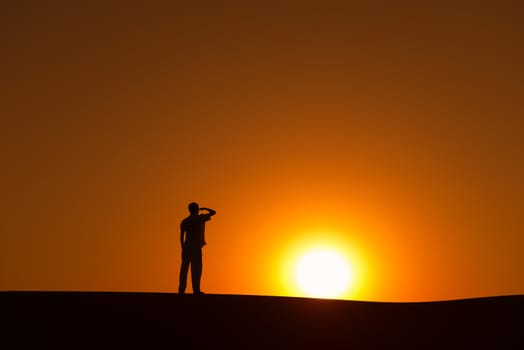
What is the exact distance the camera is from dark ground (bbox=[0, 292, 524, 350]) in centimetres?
1889

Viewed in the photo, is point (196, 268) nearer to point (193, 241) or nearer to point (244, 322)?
point (193, 241)

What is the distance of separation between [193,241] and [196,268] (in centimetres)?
58

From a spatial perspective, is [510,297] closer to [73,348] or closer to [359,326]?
[359,326]

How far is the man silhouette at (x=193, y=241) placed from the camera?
2286 cm

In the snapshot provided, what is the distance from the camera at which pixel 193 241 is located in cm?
2289

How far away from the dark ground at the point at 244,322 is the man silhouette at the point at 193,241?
185cm

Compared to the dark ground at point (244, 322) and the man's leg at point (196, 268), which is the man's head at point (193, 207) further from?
the dark ground at point (244, 322)

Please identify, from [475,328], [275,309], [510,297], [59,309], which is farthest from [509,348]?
[59,309]

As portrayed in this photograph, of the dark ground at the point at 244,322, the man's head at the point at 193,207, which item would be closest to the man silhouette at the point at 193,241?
the man's head at the point at 193,207

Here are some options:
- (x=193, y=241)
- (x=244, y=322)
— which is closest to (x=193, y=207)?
(x=193, y=241)

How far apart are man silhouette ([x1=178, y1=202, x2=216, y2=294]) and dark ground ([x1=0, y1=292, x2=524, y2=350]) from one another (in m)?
1.85

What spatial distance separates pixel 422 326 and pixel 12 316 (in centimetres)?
768

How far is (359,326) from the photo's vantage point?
20172 mm

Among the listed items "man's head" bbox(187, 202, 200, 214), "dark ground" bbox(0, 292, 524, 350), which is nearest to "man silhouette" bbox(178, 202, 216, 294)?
"man's head" bbox(187, 202, 200, 214)
